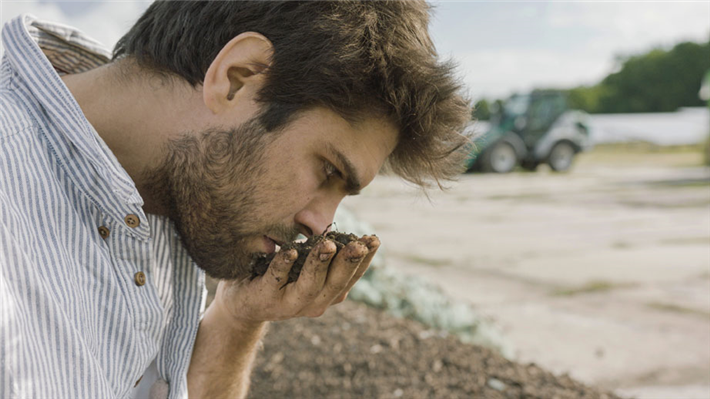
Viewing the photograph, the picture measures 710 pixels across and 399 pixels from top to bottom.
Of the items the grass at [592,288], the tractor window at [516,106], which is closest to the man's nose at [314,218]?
the grass at [592,288]

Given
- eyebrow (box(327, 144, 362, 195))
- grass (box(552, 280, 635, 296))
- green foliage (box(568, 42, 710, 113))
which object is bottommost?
grass (box(552, 280, 635, 296))

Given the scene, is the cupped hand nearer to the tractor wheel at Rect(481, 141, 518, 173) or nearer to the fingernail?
the fingernail

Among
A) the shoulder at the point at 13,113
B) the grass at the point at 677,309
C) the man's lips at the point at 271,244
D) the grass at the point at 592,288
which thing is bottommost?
the grass at the point at 592,288

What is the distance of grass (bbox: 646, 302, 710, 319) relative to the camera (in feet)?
12.4

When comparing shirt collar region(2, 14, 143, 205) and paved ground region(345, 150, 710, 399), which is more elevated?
shirt collar region(2, 14, 143, 205)

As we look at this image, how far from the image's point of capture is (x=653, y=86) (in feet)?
155

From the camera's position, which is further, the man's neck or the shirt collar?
the man's neck

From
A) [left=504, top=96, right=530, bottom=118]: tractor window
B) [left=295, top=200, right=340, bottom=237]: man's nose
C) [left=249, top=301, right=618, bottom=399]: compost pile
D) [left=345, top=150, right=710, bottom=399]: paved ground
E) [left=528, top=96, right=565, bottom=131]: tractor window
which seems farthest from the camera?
[left=504, top=96, right=530, bottom=118]: tractor window

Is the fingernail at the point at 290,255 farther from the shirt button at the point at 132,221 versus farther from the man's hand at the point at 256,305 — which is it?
the shirt button at the point at 132,221

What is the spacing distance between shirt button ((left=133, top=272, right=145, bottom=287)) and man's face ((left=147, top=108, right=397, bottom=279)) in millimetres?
284

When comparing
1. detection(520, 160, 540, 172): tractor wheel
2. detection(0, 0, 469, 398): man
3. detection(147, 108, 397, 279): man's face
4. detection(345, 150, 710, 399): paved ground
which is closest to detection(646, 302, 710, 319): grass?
detection(345, 150, 710, 399): paved ground

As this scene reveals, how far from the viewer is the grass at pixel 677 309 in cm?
377

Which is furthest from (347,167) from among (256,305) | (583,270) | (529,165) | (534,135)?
(529,165)

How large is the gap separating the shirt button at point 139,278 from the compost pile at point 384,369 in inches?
45.3
